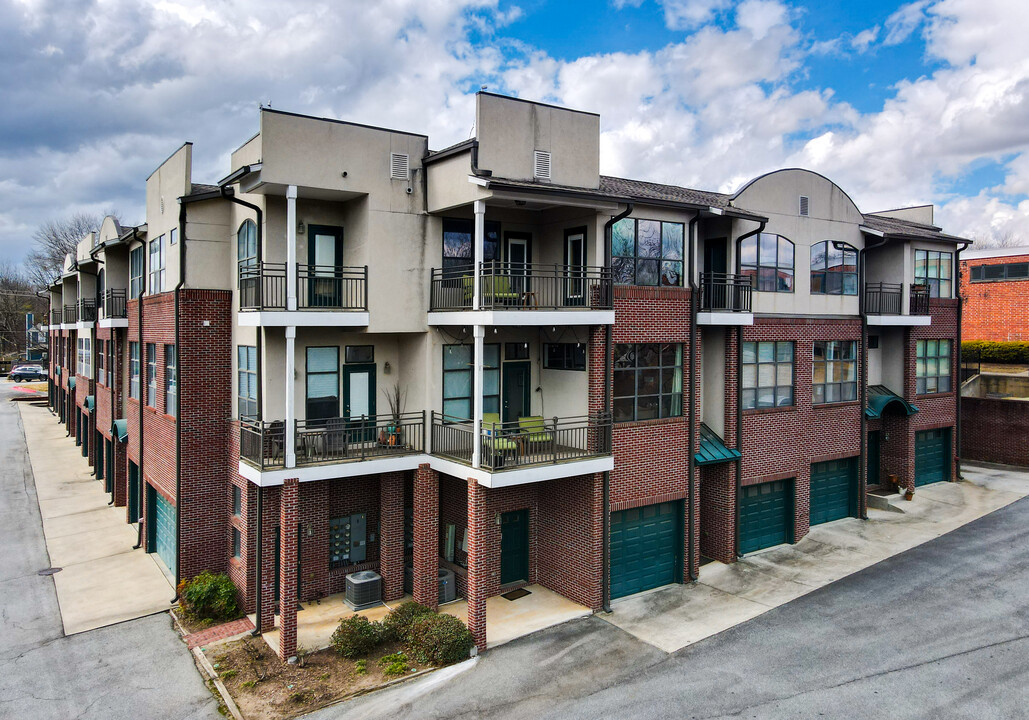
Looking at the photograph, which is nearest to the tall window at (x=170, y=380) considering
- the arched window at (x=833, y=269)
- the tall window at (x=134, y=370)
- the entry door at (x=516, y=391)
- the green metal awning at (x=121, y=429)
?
the tall window at (x=134, y=370)

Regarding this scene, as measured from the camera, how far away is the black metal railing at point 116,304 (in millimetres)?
23969

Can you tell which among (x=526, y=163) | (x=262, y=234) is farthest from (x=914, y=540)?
(x=262, y=234)

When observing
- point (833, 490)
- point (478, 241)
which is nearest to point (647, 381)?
point (478, 241)

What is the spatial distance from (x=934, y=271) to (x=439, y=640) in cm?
2248

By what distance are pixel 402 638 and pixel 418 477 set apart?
337cm

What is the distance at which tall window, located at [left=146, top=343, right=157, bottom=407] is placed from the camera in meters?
19.6

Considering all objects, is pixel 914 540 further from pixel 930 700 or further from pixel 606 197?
pixel 606 197

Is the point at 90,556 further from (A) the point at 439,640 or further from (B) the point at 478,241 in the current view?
(B) the point at 478,241

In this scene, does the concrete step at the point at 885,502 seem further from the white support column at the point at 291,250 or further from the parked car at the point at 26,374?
the parked car at the point at 26,374

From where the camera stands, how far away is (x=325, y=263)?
15.7 m

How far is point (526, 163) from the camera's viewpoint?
1541cm

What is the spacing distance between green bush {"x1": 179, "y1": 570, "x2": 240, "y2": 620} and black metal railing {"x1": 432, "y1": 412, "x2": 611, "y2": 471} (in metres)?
5.73

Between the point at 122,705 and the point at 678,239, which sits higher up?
the point at 678,239

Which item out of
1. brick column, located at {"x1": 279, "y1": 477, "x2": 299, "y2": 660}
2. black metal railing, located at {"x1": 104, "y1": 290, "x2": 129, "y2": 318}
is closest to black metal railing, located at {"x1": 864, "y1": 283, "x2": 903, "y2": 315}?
brick column, located at {"x1": 279, "y1": 477, "x2": 299, "y2": 660}
